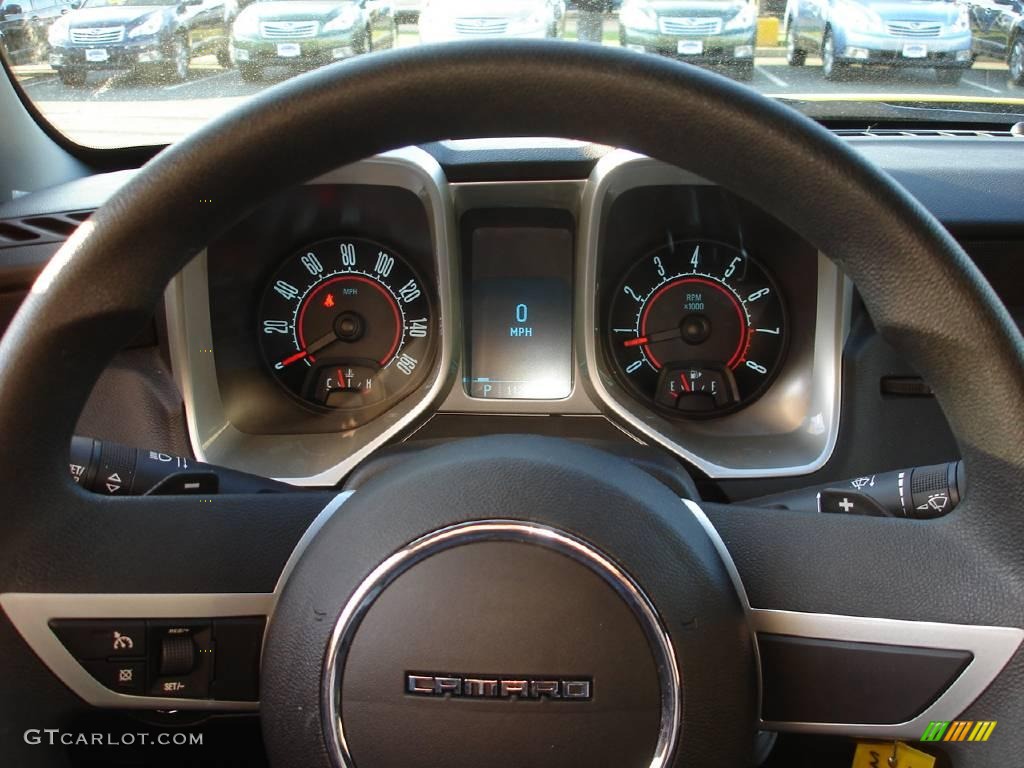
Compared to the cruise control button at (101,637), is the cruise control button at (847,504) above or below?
above

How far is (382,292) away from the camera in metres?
2.85

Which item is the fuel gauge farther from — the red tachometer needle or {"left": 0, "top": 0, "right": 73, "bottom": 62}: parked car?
{"left": 0, "top": 0, "right": 73, "bottom": 62}: parked car

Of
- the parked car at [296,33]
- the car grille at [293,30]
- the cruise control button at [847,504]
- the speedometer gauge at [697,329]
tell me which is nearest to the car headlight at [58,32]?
the parked car at [296,33]

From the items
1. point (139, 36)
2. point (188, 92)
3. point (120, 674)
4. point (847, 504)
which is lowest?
point (120, 674)

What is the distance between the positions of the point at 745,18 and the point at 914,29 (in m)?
0.43

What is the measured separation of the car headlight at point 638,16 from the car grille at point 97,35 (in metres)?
1.27

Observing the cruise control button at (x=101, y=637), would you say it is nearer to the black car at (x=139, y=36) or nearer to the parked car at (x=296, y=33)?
the parked car at (x=296, y=33)

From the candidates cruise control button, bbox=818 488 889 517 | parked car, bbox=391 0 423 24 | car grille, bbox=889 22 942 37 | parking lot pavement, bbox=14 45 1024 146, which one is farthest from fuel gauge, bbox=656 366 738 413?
cruise control button, bbox=818 488 889 517

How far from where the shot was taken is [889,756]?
48.3 inches

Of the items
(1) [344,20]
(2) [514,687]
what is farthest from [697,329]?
(2) [514,687]

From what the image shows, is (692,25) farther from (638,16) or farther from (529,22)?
(529,22)

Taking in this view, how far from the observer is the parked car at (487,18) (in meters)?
2.42

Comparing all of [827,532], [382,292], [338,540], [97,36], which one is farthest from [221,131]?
[97,36]

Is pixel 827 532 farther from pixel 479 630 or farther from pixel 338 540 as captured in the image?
pixel 338 540
